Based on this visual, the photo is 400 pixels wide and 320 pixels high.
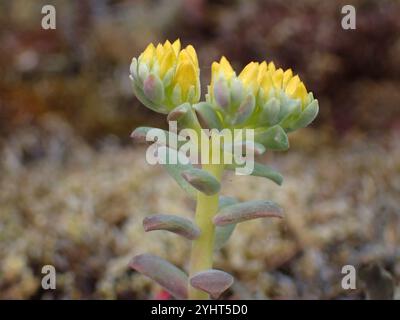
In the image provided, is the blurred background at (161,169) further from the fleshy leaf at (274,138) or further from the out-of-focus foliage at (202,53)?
the fleshy leaf at (274,138)

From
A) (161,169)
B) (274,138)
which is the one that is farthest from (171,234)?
(274,138)

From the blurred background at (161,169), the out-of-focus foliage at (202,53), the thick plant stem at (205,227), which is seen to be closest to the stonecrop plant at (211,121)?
the thick plant stem at (205,227)

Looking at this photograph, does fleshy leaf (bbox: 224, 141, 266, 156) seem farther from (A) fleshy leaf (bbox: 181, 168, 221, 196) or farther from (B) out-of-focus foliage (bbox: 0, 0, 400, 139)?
(B) out-of-focus foliage (bbox: 0, 0, 400, 139)

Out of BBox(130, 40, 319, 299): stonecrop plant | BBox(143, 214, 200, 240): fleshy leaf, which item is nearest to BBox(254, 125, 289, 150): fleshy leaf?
BBox(130, 40, 319, 299): stonecrop plant

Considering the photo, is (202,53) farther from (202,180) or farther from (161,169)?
(202,180)

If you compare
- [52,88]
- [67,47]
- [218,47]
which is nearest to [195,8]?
[218,47]
